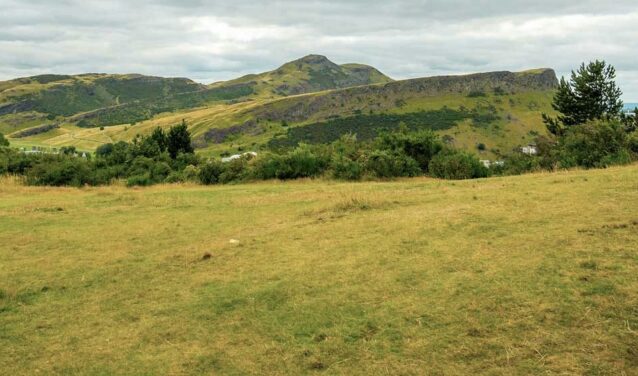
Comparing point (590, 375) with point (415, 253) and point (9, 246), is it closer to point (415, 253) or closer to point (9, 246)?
point (415, 253)

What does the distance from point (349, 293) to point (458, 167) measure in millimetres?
23883

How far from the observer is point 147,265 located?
448 inches

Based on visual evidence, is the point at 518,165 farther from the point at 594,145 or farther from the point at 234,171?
the point at 234,171

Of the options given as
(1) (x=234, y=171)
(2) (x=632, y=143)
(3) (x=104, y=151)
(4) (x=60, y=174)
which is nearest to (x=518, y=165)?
(2) (x=632, y=143)

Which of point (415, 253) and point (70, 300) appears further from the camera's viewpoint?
point (415, 253)

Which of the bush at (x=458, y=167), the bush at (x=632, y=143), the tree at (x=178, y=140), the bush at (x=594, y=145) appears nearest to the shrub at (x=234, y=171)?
the bush at (x=458, y=167)

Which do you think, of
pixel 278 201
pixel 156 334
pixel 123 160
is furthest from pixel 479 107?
pixel 156 334

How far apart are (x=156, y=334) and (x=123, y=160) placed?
118ft

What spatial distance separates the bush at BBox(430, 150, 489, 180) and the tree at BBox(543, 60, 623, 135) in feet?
68.2

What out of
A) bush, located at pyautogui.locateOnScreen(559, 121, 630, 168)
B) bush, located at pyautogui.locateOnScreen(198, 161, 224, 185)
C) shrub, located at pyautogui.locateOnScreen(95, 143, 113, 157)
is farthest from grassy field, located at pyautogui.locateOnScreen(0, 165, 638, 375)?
shrub, located at pyautogui.locateOnScreen(95, 143, 113, 157)

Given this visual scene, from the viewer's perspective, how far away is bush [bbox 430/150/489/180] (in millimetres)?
30328

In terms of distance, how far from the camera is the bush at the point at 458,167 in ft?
99.5

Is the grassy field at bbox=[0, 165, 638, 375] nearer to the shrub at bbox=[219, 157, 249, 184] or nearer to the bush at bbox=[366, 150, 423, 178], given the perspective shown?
the bush at bbox=[366, 150, 423, 178]

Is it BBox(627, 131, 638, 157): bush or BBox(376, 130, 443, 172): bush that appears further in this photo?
BBox(376, 130, 443, 172): bush
